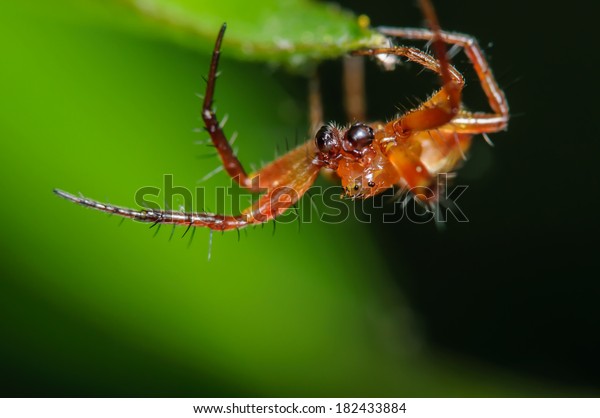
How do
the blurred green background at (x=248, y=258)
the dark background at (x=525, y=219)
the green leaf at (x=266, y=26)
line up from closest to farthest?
the green leaf at (x=266, y=26) → the blurred green background at (x=248, y=258) → the dark background at (x=525, y=219)

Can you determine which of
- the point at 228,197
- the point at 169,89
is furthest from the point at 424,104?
the point at 169,89

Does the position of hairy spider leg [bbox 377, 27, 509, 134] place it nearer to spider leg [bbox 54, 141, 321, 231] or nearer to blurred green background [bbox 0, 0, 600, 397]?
blurred green background [bbox 0, 0, 600, 397]

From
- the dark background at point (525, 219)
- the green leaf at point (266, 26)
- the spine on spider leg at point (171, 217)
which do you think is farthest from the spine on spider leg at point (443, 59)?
the dark background at point (525, 219)

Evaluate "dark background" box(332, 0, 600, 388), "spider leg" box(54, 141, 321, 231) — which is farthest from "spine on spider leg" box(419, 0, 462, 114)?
"dark background" box(332, 0, 600, 388)

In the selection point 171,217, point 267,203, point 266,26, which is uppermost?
point 266,26

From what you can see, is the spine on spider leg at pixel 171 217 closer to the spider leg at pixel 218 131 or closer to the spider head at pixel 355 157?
the spider leg at pixel 218 131

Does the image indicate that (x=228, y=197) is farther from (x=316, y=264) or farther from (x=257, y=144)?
(x=316, y=264)

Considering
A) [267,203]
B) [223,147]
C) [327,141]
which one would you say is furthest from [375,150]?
[223,147]

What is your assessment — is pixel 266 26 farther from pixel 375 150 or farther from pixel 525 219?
pixel 525 219
